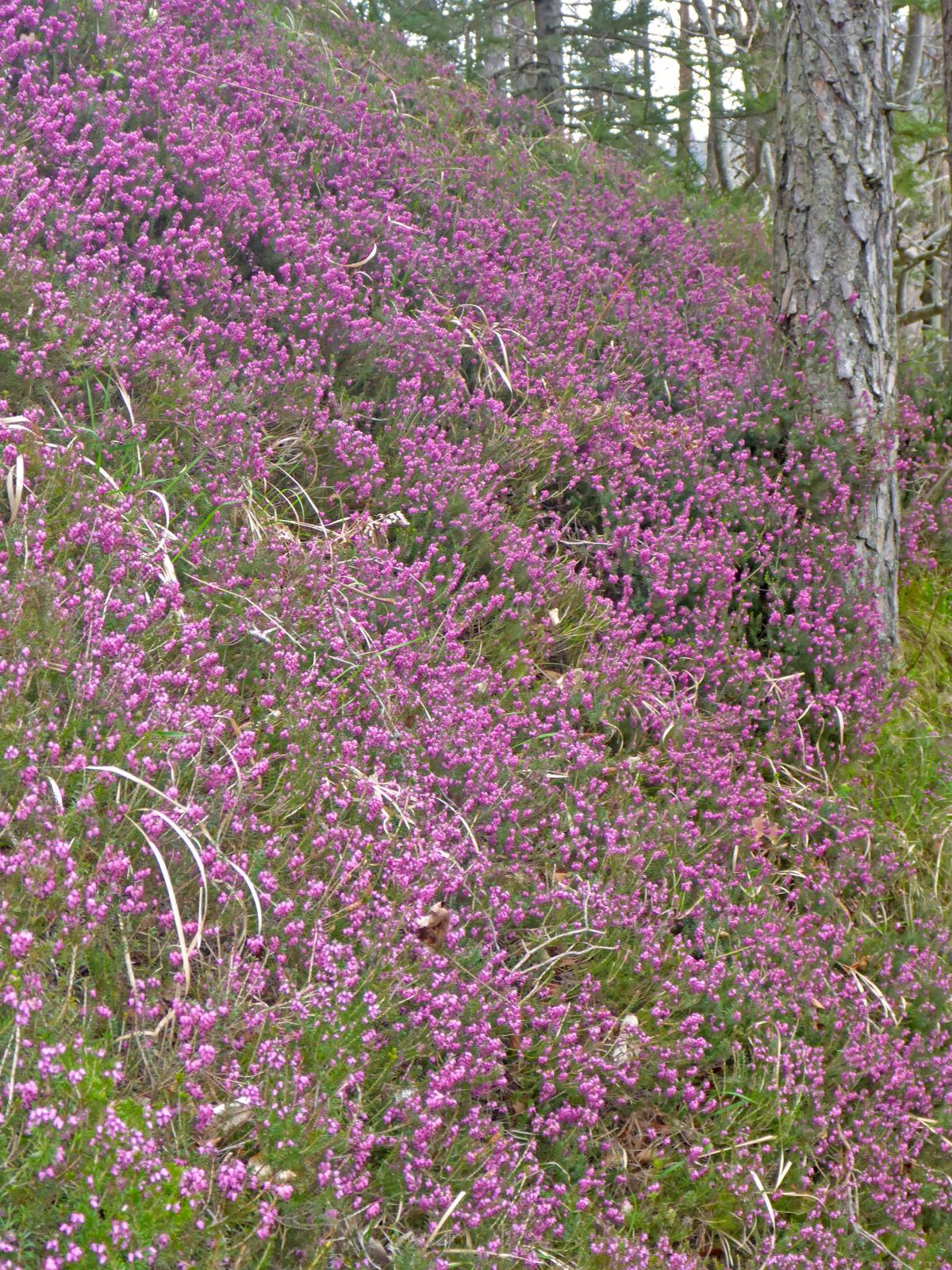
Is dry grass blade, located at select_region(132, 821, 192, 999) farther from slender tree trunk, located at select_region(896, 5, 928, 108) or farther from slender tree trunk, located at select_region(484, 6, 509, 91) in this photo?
slender tree trunk, located at select_region(896, 5, 928, 108)

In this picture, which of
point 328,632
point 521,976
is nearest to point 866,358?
point 328,632

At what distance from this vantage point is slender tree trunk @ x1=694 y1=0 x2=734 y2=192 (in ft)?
35.4

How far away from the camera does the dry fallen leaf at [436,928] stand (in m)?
3.04

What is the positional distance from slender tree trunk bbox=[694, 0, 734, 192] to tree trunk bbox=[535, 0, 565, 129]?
1.47 metres

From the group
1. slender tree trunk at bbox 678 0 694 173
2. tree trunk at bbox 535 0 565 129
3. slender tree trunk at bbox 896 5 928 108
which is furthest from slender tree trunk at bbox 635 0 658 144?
slender tree trunk at bbox 896 5 928 108

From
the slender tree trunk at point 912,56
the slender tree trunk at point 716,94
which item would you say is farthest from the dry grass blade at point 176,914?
the slender tree trunk at point 912,56

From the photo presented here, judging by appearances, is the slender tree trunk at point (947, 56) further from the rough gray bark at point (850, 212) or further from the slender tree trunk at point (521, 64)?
the slender tree trunk at point (521, 64)

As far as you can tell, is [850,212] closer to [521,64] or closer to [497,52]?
[521,64]

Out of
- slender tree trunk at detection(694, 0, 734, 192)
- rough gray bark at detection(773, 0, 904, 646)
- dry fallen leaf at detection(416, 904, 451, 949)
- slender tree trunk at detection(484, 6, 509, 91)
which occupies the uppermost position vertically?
slender tree trunk at detection(484, 6, 509, 91)

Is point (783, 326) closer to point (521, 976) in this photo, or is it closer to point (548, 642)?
point (548, 642)

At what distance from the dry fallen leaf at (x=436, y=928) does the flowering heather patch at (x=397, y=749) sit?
1cm

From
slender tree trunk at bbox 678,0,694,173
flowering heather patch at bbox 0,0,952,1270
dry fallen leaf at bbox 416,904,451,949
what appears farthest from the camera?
slender tree trunk at bbox 678,0,694,173

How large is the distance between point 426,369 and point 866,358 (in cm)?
229

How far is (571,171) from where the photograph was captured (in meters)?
8.48
